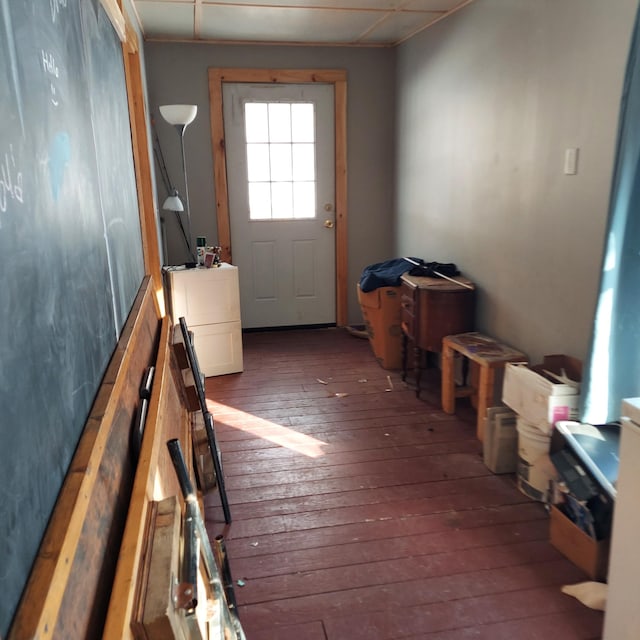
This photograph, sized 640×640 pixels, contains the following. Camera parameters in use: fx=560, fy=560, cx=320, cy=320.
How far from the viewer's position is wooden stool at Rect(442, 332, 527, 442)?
2.86 m

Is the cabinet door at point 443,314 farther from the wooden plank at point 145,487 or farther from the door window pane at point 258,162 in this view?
the door window pane at point 258,162

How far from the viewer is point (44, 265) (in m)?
0.90

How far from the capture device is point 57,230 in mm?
1002

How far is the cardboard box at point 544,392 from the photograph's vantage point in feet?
7.23

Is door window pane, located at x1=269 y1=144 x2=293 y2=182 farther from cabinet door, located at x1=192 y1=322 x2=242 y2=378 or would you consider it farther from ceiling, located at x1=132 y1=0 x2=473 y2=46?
cabinet door, located at x1=192 y1=322 x2=242 y2=378

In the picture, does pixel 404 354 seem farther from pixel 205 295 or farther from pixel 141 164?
pixel 141 164

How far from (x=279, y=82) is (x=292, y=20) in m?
0.77

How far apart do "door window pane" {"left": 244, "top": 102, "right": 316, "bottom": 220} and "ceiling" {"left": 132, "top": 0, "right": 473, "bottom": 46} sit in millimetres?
540

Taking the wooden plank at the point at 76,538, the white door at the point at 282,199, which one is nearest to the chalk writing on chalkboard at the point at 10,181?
the wooden plank at the point at 76,538

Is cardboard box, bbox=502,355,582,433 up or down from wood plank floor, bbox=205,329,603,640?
up

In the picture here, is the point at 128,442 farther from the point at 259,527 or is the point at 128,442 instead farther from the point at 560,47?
the point at 560,47

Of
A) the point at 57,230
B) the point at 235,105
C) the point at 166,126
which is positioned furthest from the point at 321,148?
the point at 57,230

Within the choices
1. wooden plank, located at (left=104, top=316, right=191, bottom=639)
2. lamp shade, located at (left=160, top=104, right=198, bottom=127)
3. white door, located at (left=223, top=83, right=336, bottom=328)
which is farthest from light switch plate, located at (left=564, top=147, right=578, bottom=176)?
white door, located at (left=223, top=83, right=336, bottom=328)

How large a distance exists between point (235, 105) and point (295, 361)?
215 cm
